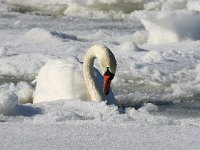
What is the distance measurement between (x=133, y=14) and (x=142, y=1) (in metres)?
1.57

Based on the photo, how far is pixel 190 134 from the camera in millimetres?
3711

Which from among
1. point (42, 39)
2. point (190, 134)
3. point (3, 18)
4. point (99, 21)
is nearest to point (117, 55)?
point (42, 39)

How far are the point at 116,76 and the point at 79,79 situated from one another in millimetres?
1287

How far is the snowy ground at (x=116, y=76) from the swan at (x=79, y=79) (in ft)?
1.12

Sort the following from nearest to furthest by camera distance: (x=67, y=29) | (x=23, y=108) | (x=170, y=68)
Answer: (x=23, y=108), (x=170, y=68), (x=67, y=29)

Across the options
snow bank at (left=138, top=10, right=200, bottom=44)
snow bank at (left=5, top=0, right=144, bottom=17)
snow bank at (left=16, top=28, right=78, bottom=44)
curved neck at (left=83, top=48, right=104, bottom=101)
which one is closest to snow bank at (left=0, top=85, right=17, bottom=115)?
curved neck at (left=83, top=48, right=104, bottom=101)

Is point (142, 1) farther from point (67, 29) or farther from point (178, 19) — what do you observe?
point (178, 19)

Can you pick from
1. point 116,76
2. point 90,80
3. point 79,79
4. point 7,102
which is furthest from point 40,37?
point 7,102

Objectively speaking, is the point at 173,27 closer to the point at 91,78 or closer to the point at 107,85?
the point at 91,78

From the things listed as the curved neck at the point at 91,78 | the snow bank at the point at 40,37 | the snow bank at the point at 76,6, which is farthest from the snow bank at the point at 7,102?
the snow bank at the point at 76,6

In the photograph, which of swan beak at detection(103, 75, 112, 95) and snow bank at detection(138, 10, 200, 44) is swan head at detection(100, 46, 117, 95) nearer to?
swan beak at detection(103, 75, 112, 95)

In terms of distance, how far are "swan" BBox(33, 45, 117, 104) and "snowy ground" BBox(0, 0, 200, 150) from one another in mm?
341

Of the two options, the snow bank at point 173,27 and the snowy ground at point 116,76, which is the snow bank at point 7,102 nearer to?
the snowy ground at point 116,76

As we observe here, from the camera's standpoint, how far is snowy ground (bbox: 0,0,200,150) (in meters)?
3.56
